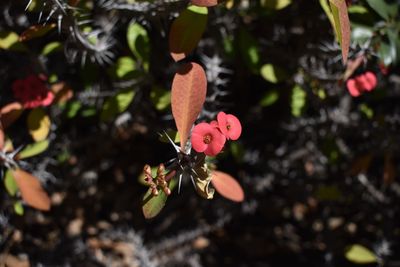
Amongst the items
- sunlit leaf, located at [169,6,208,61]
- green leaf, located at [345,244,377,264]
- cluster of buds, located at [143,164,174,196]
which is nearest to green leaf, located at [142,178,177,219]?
cluster of buds, located at [143,164,174,196]

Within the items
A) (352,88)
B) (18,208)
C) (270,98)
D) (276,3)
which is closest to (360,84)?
(352,88)

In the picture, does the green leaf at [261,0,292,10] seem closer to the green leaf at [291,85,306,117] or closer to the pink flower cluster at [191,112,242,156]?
the green leaf at [291,85,306,117]

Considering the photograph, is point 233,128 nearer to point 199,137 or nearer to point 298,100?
point 199,137

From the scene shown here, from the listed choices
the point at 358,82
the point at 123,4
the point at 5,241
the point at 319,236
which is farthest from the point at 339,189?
the point at 5,241

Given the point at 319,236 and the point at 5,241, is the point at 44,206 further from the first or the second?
the point at 319,236

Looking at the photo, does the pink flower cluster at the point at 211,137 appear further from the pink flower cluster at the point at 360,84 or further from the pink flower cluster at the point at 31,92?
the pink flower cluster at the point at 31,92

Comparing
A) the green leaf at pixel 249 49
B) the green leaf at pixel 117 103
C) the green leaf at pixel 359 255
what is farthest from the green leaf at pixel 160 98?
the green leaf at pixel 359 255

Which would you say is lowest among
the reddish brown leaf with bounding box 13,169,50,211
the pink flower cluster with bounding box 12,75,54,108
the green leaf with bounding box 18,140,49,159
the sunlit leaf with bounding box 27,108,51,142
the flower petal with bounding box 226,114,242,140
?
the reddish brown leaf with bounding box 13,169,50,211
